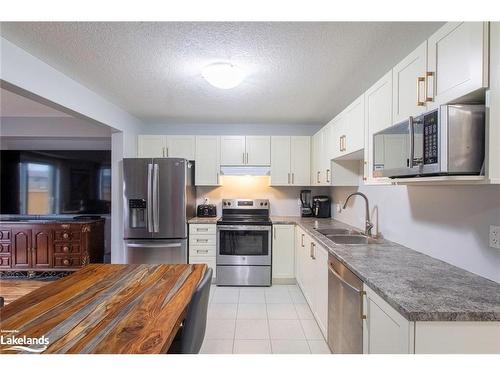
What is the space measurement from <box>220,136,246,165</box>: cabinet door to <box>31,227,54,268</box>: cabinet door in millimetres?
2802

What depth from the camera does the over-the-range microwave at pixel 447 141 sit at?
1.06 metres

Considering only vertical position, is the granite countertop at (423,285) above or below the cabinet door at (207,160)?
below

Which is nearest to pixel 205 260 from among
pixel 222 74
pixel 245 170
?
pixel 245 170

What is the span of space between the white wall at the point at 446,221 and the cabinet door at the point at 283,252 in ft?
4.17

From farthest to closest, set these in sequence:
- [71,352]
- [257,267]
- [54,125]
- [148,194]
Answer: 1. [54,125]
2. [257,267]
3. [148,194]
4. [71,352]

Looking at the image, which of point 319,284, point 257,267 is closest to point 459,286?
point 319,284

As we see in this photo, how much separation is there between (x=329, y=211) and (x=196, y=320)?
3.02 metres

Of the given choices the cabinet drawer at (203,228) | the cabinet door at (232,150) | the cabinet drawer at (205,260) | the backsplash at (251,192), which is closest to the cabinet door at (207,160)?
the cabinet door at (232,150)

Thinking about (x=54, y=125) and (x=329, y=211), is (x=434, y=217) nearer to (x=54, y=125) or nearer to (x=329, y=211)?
(x=329, y=211)

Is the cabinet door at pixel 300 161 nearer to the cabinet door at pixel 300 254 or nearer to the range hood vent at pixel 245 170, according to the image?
the range hood vent at pixel 245 170

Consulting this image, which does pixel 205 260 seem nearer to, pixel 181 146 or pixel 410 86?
pixel 181 146

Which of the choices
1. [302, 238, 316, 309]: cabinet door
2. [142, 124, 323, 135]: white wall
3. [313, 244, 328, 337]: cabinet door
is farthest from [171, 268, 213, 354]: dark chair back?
[142, 124, 323, 135]: white wall

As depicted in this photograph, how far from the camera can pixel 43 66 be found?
6.54 ft

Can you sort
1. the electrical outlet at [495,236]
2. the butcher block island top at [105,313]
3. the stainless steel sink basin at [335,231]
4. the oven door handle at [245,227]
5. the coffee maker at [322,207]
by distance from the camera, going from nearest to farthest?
the butcher block island top at [105,313]
the electrical outlet at [495,236]
the stainless steel sink basin at [335,231]
the oven door handle at [245,227]
the coffee maker at [322,207]
